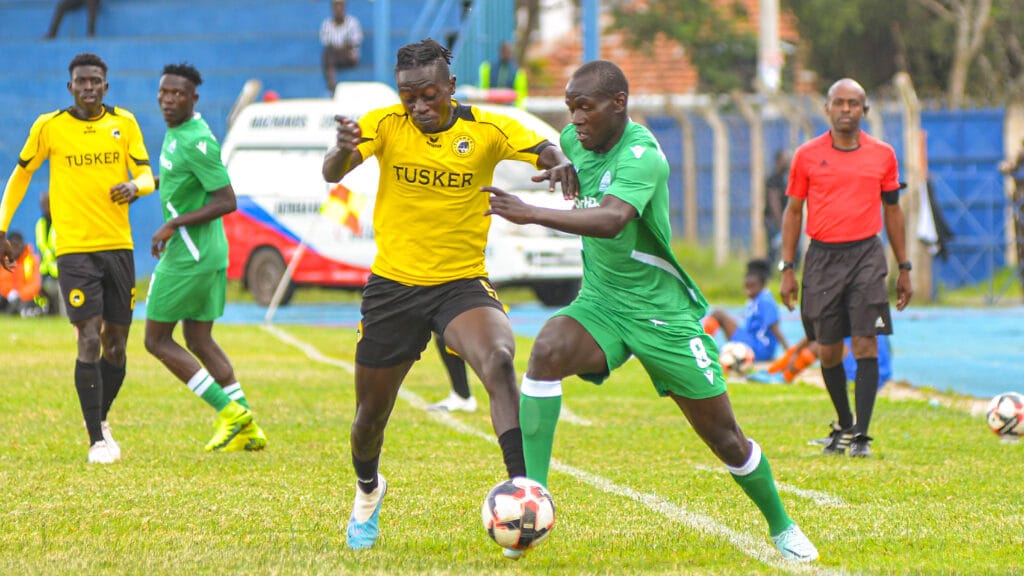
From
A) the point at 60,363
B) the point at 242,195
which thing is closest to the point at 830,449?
the point at 60,363

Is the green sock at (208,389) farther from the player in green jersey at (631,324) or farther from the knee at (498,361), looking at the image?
the player in green jersey at (631,324)

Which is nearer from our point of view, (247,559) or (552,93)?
(247,559)

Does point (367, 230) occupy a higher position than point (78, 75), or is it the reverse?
point (78, 75)

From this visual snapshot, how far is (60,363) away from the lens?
1566 cm

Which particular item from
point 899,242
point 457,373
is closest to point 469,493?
point 899,242

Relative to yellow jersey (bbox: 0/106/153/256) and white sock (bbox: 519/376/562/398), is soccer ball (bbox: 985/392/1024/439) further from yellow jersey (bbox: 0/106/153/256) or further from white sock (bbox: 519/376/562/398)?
yellow jersey (bbox: 0/106/153/256)

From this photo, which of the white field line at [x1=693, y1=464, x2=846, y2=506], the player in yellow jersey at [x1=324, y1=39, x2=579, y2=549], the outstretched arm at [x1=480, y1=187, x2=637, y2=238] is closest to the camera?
the outstretched arm at [x1=480, y1=187, x2=637, y2=238]

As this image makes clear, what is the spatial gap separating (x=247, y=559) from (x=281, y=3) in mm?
26291

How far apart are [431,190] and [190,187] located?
11.2 ft

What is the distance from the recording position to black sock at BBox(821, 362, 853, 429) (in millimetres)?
9930

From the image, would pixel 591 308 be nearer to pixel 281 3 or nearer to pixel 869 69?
pixel 281 3

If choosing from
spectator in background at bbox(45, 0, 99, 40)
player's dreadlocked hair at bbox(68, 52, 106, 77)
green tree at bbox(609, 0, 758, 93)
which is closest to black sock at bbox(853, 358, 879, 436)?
player's dreadlocked hair at bbox(68, 52, 106, 77)

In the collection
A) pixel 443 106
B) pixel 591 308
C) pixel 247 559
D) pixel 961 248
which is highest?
pixel 443 106

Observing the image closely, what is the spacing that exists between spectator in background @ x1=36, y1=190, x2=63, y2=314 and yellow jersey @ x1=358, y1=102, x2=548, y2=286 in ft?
50.8
